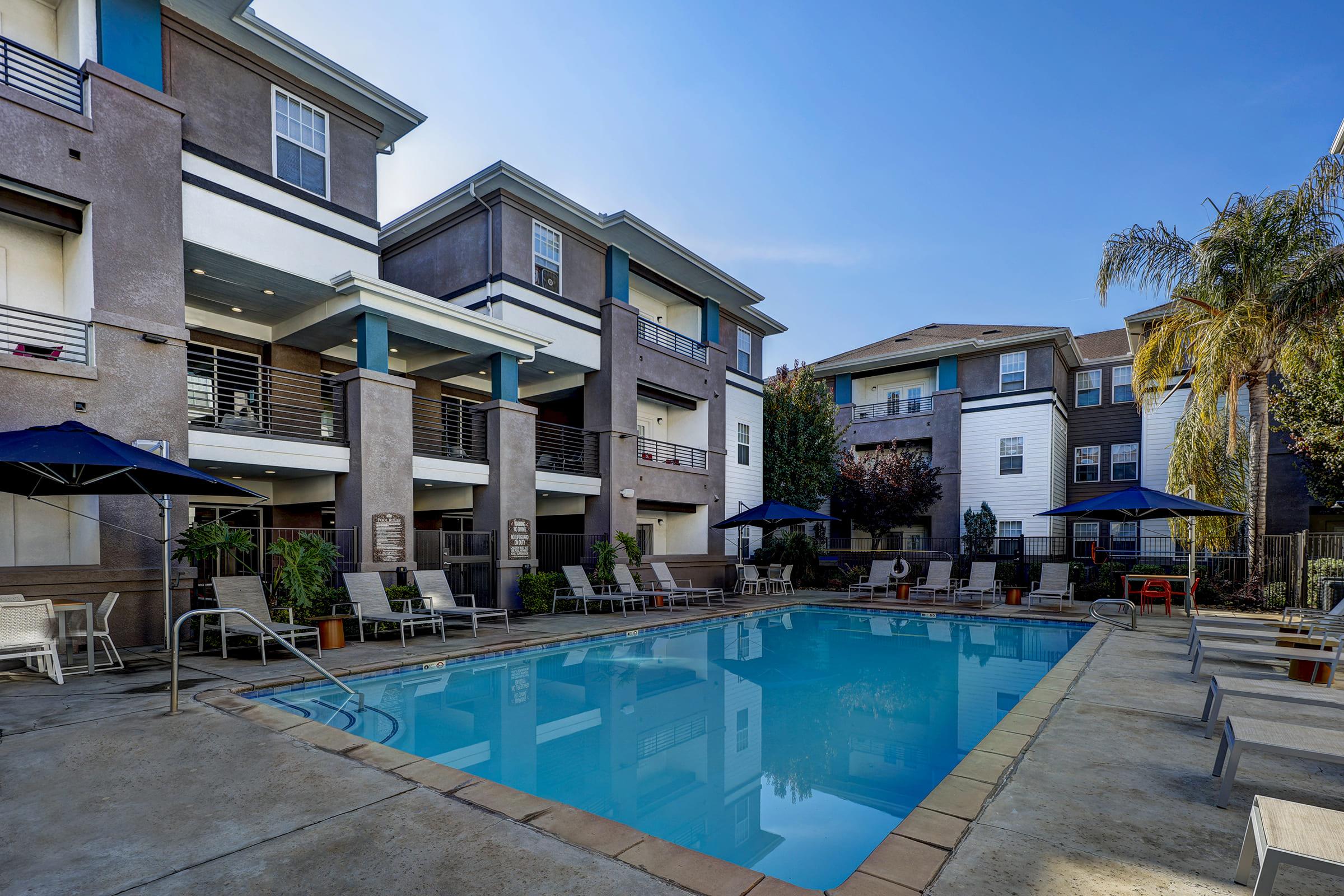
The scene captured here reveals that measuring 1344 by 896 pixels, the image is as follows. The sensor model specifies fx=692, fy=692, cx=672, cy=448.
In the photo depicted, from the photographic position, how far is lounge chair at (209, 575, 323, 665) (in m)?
8.73

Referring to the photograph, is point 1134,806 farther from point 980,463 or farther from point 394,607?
point 980,463

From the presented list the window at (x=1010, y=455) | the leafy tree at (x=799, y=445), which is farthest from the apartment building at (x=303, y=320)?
the window at (x=1010, y=455)

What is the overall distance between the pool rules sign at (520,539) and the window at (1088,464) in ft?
73.8

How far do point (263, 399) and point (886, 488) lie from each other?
1888 cm

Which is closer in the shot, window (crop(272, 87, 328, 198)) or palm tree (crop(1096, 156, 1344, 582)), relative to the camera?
window (crop(272, 87, 328, 198))

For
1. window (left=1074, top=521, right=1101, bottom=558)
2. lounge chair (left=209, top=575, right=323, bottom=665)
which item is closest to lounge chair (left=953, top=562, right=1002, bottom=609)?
window (left=1074, top=521, right=1101, bottom=558)

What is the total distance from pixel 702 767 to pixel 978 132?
2585cm

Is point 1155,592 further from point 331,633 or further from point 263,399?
point 263,399

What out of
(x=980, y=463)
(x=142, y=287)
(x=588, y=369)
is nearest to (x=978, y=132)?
(x=980, y=463)

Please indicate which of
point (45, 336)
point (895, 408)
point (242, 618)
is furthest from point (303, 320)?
point (895, 408)

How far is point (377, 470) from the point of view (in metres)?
13.1

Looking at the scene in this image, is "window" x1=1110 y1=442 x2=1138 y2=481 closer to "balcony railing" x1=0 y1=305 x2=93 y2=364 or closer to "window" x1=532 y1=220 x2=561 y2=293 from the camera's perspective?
"window" x1=532 y1=220 x2=561 y2=293

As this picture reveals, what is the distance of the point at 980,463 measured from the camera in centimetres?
2661

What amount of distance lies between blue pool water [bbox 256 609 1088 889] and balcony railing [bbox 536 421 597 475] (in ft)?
21.3
